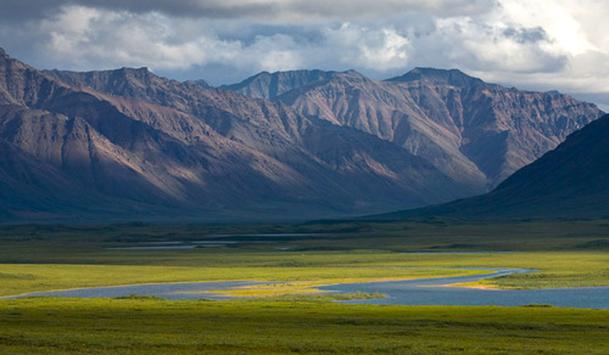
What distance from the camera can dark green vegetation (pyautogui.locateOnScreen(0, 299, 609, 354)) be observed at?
51.8 meters

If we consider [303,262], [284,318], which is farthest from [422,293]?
[303,262]

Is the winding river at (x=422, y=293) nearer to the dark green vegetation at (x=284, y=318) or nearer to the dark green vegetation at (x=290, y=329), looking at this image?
the dark green vegetation at (x=284, y=318)

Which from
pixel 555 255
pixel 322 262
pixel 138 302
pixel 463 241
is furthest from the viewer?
pixel 463 241

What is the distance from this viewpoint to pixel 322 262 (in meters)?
144

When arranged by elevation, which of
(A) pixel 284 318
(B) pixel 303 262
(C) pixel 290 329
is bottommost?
(C) pixel 290 329

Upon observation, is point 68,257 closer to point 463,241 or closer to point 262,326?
point 463,241

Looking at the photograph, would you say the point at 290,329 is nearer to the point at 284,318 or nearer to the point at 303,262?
the point at 284,318

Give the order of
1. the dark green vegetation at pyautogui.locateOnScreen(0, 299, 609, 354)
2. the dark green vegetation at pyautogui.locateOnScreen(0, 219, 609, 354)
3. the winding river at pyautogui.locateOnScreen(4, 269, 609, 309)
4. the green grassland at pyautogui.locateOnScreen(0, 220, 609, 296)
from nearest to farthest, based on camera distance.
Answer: the dark green vegetation at pyautogui.locateOnScreen(0, 299, 609, 354) → the dark green vegetation at pyautogui.locateOnScreen(0, 219, 609, 354) → the winding river at pyautogui.locateOnScreen(4, 269, 609, 309) → the green grassland at pyautogui.locateOnScreen(0, 220, 609, 296)

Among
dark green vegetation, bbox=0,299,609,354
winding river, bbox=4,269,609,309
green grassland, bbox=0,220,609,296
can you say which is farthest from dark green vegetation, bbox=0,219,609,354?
winding river, bbox=4,269,609,309

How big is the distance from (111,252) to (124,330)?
113248mm

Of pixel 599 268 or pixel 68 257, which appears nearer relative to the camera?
pixel 599 268

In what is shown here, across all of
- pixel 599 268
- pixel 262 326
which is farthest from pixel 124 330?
pixel 599 268

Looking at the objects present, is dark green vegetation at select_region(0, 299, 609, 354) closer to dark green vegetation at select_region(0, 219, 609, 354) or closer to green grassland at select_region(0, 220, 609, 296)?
dark green vegetation at select_region(0, 219, 609, 354)

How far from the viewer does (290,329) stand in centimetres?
6050
